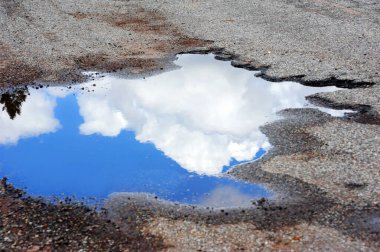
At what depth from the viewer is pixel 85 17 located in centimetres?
2245

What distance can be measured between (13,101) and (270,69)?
7.79 meters

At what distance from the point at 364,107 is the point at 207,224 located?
20.1ft

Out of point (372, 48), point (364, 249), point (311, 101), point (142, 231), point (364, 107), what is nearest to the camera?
point (364, 249)

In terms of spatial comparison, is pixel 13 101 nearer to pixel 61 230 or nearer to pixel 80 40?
pixel 80 40

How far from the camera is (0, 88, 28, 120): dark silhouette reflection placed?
13.5 metres

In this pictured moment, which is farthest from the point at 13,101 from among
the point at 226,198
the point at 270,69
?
the point at 270,69

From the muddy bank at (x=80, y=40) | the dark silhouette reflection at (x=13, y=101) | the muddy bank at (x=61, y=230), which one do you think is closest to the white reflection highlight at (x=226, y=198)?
the muddy bank at (x=61, y=230)

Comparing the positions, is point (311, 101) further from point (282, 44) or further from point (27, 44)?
point (27, 44)

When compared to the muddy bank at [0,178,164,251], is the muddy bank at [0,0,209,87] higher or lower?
higher

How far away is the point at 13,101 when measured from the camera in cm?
1384

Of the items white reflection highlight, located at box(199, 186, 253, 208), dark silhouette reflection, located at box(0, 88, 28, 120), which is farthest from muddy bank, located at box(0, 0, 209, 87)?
white reflection highlight, located at box(199, 186, 253, 208)

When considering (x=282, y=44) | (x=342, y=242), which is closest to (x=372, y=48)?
(x=282, y=44)

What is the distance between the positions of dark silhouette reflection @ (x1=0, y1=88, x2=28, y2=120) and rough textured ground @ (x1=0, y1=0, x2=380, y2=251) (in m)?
0.74

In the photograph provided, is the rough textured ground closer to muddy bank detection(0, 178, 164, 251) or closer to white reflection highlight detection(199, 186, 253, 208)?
muddy bank detection(0, 178, 164, 251)
